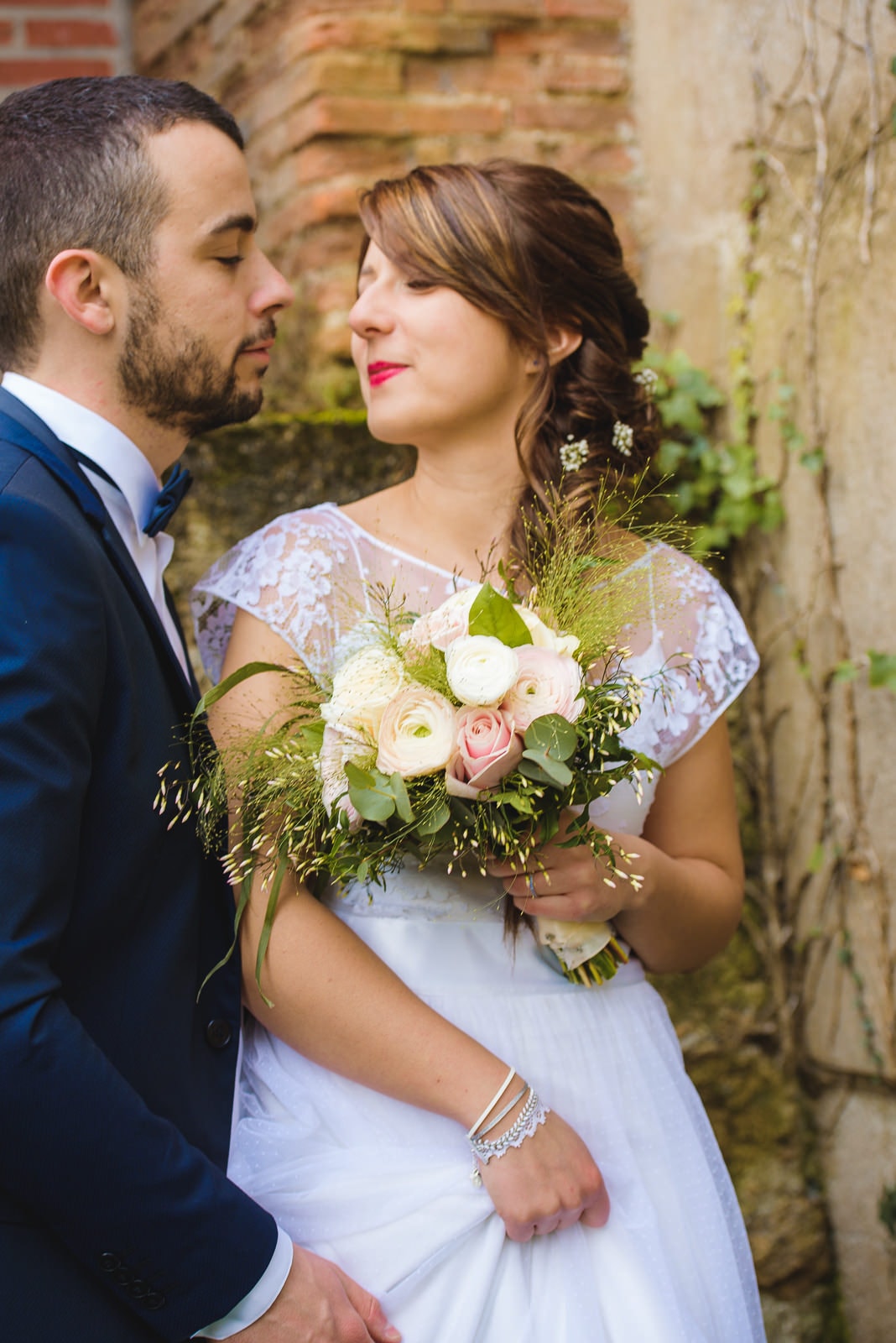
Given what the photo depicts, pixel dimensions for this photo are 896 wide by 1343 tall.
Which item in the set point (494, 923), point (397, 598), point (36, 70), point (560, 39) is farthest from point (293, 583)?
point (36, 70)

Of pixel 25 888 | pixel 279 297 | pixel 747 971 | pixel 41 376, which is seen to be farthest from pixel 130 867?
pixel 747 971

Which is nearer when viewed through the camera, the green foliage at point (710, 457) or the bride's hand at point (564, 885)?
the bride's hand at point (564, 885)

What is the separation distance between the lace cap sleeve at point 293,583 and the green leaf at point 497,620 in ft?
1.42

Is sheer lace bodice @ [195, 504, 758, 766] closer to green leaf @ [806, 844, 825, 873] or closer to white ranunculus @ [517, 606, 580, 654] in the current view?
white ranunculus @ [517, 606, 580, 654]

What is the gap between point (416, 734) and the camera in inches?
65.0

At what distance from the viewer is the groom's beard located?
6.48 ft

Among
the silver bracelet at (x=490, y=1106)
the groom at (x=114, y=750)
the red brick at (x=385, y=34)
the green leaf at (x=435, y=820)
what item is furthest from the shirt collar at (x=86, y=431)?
the red brick at (x=385, y=34)

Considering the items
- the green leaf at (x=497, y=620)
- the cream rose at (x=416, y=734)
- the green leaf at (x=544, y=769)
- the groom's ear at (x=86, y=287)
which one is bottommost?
the green leaf at (x=544, y=769)

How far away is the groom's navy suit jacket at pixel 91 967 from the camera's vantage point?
146 centimetres

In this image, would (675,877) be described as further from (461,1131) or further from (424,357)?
(424,357)

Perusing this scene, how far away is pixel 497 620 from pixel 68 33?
138 inches

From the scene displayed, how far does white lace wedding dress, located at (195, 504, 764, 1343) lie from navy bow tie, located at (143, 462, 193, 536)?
195mm

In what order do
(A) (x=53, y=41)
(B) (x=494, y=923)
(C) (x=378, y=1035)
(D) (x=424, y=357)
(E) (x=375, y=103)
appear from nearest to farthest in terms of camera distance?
1. (C) (x=378, y=1035)
2. (B) (x=494, y=923)
3. (D) (x=424, y=357)
4. (E) (x=375, y=103)
5. (A) (x=53, y=41)

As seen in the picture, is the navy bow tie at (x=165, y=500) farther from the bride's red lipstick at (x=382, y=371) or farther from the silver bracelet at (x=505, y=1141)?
the silver bracelet at (x=505, y=1141)
